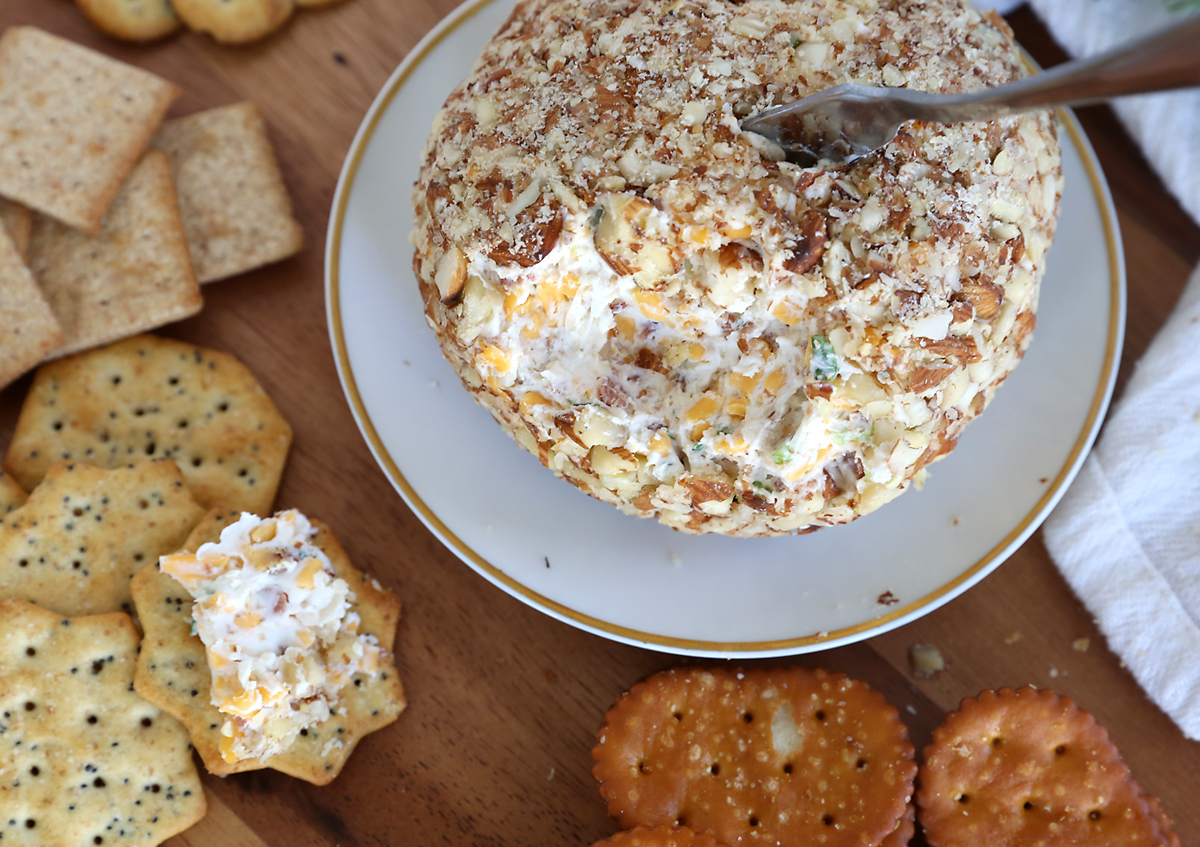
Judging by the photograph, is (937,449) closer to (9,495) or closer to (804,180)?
(804,180)

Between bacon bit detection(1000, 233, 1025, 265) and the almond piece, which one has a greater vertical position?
the almond piece

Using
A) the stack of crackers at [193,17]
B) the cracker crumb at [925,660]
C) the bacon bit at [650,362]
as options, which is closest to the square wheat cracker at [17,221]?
the stack of crackers at [193,17]

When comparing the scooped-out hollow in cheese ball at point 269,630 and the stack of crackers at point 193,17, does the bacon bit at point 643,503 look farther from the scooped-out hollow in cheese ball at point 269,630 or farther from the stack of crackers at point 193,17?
the stack of crackers at point 193,17

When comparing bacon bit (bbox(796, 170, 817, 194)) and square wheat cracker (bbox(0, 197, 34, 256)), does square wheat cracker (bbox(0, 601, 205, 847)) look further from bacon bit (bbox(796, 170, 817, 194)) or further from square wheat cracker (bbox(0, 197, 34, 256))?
bacon bit (bbox(796, 170, 817, 194))

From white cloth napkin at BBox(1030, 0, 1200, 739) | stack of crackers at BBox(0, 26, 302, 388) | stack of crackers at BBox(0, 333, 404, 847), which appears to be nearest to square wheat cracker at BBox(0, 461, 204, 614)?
stack of crackers at BBox(0, 333, 404, 847)

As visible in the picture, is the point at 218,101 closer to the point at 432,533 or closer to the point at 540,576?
the point at 432,533
